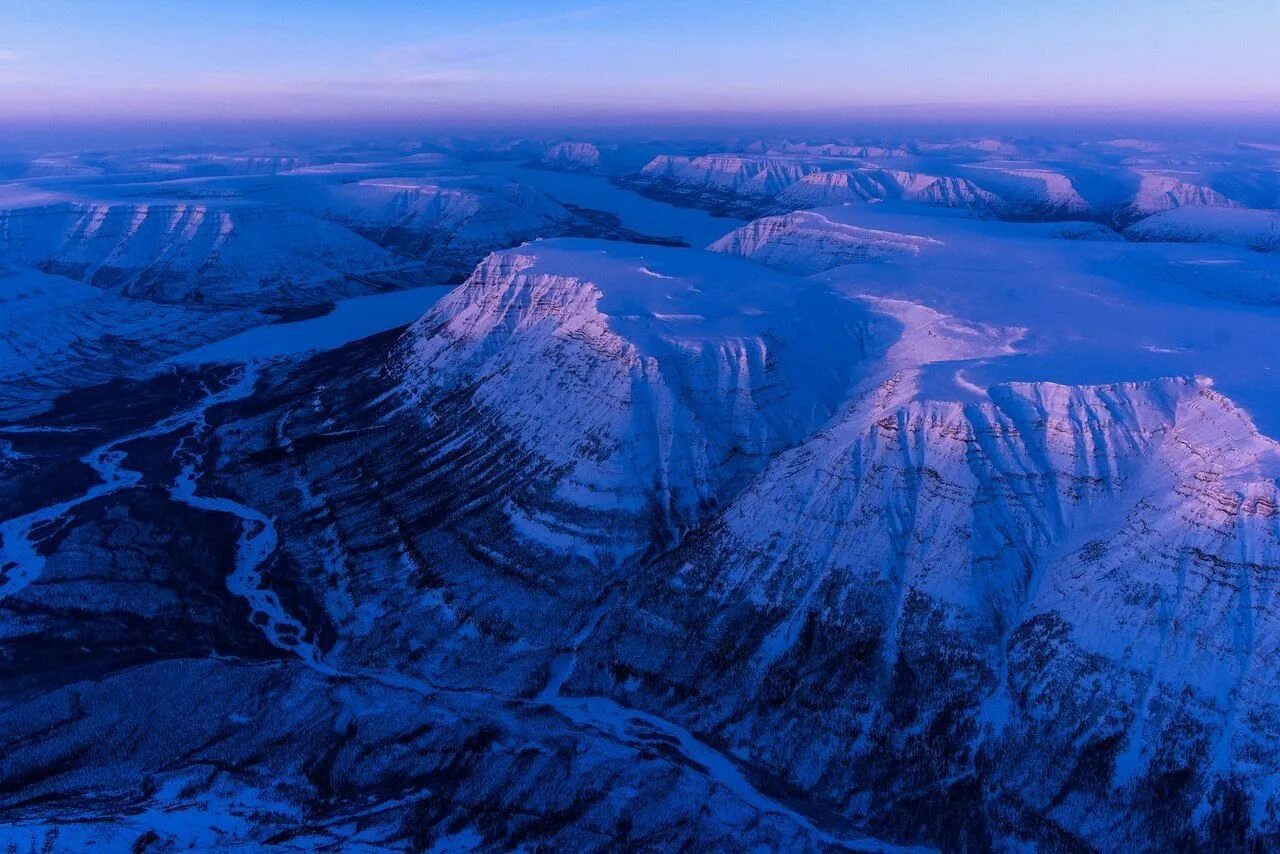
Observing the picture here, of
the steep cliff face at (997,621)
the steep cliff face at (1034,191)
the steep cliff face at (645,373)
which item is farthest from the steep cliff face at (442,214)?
the steep cliff face at (997,621)

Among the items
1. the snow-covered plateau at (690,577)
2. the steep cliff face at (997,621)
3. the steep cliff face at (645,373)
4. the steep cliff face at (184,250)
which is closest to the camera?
the steep cliff face at (997,621)

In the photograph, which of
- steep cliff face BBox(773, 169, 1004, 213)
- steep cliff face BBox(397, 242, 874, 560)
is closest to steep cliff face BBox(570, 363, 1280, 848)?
steep cliff face BBox(397, 242, 874, 560)

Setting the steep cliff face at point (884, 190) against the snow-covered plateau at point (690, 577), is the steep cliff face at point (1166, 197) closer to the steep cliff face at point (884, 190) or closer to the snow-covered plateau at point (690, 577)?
the steep cliff face at point (884, 190)

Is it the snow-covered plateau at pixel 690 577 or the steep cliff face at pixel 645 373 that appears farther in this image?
the steep cliff face at pixel 645 373

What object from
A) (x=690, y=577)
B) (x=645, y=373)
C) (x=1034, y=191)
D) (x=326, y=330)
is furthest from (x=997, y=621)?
(x=1034, y=191)

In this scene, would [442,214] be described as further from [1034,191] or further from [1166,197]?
[1166,197]

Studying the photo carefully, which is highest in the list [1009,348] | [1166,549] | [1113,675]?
[1009,348]

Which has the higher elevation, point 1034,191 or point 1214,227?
point 1034,191

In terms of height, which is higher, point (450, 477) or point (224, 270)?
point (224, 270)

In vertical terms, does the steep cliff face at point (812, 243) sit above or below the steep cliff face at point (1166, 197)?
below

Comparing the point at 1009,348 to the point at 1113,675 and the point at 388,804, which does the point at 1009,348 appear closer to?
the point at 1113,675

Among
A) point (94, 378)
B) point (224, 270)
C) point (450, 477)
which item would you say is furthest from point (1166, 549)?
point (224, 270)
